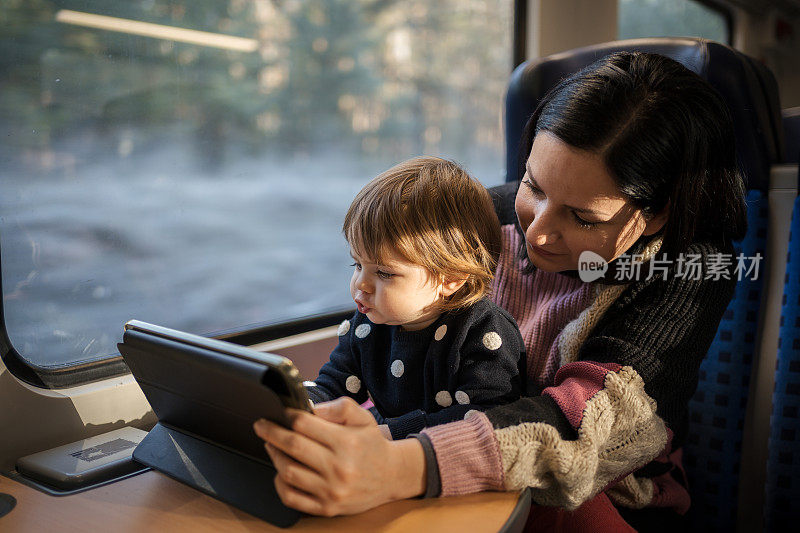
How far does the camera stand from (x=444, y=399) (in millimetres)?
1137

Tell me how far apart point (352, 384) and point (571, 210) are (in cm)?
54

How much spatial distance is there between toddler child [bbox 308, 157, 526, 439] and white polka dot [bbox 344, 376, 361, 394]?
3 centimetres

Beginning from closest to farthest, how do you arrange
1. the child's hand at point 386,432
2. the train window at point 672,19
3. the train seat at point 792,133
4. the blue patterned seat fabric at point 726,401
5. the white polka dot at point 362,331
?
the child's hand at point 386,432, the white polka dot at point 362,331, the blue patterned seat fabric at point 726,401, the train seat at point 792,133, the train window at point 672,19

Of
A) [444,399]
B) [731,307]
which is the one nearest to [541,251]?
[444,399]

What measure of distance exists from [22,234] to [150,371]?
1.70 ft

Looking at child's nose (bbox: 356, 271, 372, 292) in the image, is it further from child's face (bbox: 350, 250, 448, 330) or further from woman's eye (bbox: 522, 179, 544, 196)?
woman's eye (bbox: 522, 179, 544, 196)

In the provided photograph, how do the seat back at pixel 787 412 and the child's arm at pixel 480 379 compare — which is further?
the seat back at pixel 787 412

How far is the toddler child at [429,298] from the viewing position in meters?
1.09

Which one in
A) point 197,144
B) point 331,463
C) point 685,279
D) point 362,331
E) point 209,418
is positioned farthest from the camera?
point 197,144

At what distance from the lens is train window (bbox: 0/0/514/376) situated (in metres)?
→ 1.26

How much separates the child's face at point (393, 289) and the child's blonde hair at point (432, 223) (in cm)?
1

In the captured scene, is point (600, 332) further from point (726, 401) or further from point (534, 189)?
point (726, 401)

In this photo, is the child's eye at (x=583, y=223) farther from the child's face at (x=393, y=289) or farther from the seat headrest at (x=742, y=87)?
the seat headrest at (x=742, y=87)

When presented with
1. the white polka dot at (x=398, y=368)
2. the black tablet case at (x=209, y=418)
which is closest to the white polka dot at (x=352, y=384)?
the white polka dot at (x=398, y=368)
